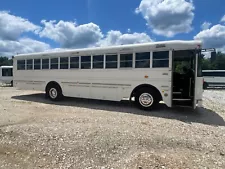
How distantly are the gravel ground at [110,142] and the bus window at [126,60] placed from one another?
249 centimetres

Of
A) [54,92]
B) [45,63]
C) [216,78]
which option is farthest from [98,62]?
[216,78]

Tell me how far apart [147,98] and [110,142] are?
12.7ft

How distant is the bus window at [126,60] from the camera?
8.27 meters

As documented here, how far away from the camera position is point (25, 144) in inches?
177

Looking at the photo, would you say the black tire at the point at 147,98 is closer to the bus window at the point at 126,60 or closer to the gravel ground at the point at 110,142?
the gravel ground at the point at 110,142

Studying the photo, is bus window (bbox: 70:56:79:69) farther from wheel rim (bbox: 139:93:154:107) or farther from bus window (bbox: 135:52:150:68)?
wheel rim (bbox: 139:93:154:107)

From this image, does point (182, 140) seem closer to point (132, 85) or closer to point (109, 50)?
point (132, 85)

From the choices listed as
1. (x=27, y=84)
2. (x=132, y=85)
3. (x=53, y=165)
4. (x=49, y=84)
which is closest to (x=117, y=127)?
(x=53, y=165)

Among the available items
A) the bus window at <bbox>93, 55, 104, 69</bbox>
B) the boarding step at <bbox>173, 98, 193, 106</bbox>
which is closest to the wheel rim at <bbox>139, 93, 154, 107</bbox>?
the boarding step at <bbox>173, 98, 193, 106</bbox>

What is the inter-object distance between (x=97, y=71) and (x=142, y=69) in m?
2.26

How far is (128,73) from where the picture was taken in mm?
8305

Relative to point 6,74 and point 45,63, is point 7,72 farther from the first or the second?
point 45,63

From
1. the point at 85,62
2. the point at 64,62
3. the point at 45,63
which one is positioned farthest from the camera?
the point at 45,63

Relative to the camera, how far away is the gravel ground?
3.67 meters
